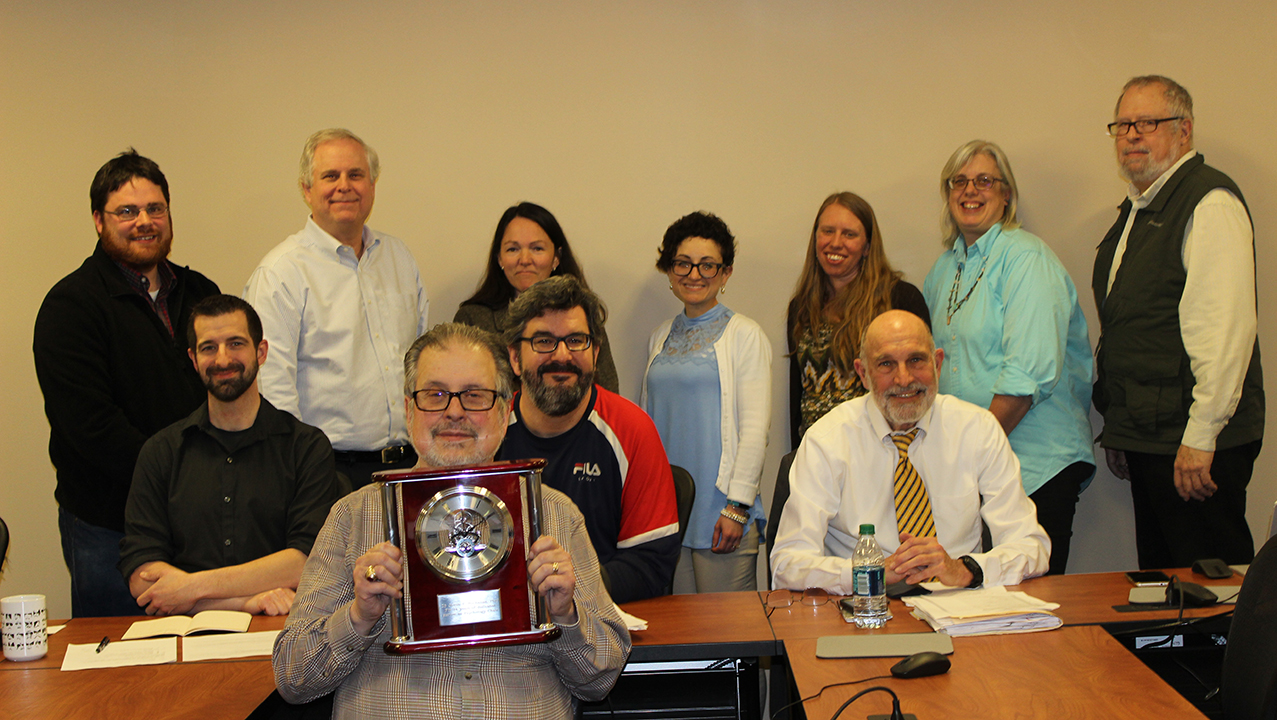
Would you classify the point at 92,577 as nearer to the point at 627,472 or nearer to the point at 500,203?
the point at 627,472

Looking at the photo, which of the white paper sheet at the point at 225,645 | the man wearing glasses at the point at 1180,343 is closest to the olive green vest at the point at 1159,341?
the man wearing glasses at the point at 1180,343

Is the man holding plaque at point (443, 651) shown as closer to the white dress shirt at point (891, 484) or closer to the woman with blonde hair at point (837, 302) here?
the white dress shirt at point (891, 484)

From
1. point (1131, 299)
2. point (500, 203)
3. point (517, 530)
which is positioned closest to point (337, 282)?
point (500, 203)

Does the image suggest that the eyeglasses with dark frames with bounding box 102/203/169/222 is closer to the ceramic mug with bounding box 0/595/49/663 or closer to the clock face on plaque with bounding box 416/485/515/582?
the ceramic mug with bounding box 0/595/49/663

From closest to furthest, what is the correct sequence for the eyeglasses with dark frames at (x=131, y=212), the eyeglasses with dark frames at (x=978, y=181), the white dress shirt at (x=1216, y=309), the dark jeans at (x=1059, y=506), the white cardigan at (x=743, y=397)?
the white dress shirt at (x=1216, y=309), the eyeglasses with dark frames at (x=131, y=212), the dark jeans at (x=1059, y=506), the white cardigan at (x=743, y=397), the eyeglasses with dark frames at (x=978, y=181)

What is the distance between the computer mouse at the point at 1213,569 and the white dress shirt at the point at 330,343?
8.78 feet

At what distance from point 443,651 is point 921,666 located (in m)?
0.96

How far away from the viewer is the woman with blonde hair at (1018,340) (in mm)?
3639

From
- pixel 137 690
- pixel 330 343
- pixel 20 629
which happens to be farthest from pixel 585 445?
pixel 20 629

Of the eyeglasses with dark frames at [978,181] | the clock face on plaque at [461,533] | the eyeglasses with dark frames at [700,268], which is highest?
the eyeglasses with dark frames at [978,181]

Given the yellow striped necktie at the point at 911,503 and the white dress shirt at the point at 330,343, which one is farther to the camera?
the white dress shirt at the point at 330,343

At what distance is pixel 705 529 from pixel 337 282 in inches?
66.7

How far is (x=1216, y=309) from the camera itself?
11.4ft

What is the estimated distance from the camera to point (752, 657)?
239 cm
